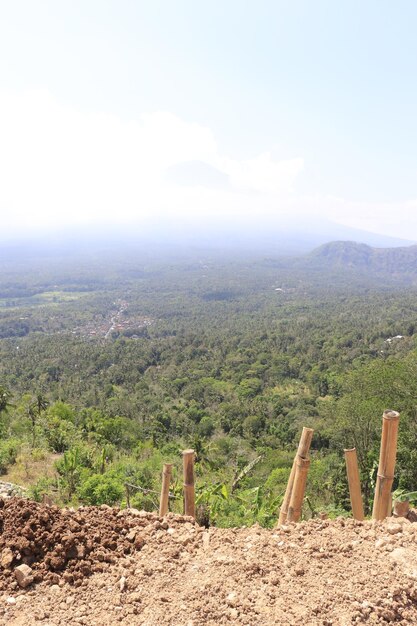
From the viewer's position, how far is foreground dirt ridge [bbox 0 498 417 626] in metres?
2.02

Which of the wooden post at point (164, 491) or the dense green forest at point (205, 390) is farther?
the dense green forest at point (205, 390)

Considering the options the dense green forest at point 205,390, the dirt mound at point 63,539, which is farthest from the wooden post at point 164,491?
the dirt mound at point 63,539

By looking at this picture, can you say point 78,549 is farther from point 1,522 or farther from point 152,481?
point 152,481

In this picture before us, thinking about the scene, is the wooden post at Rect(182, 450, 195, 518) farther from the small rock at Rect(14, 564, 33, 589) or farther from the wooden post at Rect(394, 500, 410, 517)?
the wooden post at Rect(394, 500, 410, 517)

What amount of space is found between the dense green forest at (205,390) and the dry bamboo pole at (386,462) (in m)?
1.61

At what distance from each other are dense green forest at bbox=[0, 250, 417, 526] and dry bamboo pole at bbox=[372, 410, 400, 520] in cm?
161

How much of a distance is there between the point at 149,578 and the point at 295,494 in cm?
145

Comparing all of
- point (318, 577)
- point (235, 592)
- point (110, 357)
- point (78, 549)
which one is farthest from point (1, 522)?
point (110, 357)

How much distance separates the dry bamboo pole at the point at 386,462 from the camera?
112 inches

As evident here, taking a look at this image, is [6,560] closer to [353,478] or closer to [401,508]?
[353,478]

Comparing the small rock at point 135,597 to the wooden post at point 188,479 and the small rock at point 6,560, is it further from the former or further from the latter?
the wooden post at point 188,479

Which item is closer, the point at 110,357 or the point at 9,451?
the point at 9,451

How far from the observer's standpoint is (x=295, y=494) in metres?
3.19

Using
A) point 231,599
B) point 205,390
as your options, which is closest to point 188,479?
point 231,599
